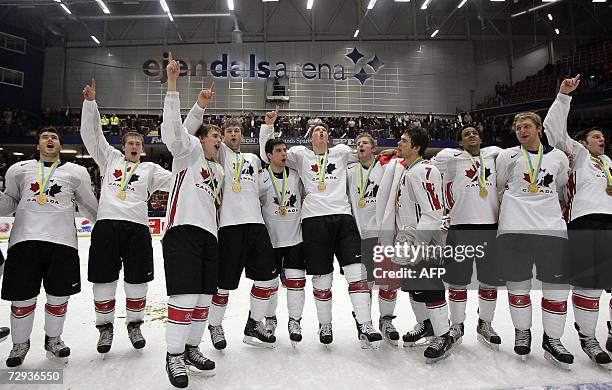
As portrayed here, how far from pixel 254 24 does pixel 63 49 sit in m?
11.6

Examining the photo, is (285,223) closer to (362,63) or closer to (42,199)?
(42,199)

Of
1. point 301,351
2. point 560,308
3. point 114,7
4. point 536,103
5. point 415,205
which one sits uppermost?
point 114,7

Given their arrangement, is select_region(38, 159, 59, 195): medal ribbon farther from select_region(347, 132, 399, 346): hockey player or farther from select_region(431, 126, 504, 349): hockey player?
select_region(431, 126, 504, 349): hockey player

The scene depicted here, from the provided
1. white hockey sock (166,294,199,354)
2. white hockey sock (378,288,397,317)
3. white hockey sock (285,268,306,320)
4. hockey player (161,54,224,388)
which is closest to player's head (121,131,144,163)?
hockey player (161,54,224,388)

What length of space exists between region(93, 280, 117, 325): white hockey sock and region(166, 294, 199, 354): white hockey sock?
1.05m

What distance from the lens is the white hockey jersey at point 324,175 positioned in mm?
3863

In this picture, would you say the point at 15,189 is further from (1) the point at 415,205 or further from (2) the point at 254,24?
(2) the point at 254,24

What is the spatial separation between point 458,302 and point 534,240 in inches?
37.0

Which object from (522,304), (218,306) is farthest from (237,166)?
(522,304)

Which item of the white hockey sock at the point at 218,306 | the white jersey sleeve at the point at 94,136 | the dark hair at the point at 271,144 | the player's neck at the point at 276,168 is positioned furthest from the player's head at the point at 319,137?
the white jersey sleeve at the point at 94,136

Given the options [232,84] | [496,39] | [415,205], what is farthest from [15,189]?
[496,39]

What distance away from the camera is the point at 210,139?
358cm

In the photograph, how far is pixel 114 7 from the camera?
2244 centimetres

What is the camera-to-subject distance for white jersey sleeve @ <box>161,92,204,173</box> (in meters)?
3.07
